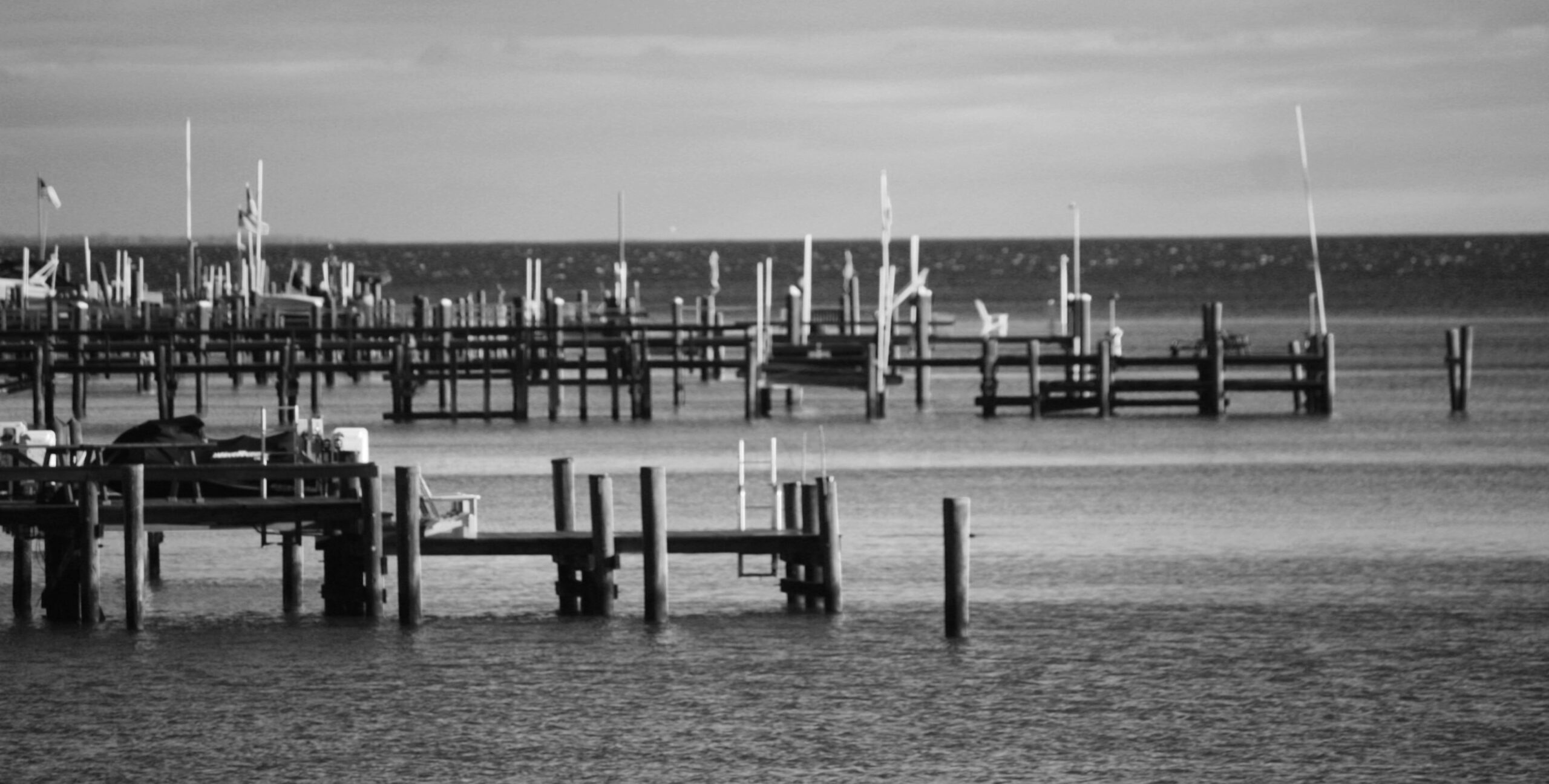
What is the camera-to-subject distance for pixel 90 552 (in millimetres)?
23469

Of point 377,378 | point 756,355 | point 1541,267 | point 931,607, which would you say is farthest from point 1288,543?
point 1541,267

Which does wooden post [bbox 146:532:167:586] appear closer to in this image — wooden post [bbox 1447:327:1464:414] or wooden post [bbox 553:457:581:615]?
wooden post [bbox 553:457:581:615]

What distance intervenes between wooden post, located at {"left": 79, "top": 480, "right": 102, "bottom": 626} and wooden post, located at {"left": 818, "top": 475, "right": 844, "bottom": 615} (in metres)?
6.53

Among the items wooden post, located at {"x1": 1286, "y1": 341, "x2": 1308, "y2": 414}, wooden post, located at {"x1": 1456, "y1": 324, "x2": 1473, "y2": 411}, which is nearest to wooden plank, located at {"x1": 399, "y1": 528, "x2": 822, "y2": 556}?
wooden post, located at {"x1": 1286, "y1": 341, "x2": 1308, "y2": 414}

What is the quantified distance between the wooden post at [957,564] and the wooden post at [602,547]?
3039mm

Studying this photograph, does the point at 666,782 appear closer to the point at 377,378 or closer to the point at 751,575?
the point at 751,575

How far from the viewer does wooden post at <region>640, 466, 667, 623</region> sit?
22.8 meters

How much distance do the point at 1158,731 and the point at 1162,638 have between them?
14.2 feet

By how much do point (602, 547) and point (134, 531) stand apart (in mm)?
4182

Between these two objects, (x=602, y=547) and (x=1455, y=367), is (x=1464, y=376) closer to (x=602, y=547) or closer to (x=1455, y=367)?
(x=1455, y=367)

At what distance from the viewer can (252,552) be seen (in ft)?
102

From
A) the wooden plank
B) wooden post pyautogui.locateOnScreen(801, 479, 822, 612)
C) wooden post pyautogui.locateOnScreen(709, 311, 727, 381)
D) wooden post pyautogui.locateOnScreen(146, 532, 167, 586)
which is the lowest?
wooden post pyautogui.locateOnScreen(146, 532, 167, 586)

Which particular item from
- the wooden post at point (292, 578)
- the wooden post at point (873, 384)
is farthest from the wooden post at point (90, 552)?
the wooden post at point (873, 384)

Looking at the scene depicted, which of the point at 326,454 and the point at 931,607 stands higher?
the point at 326,454
